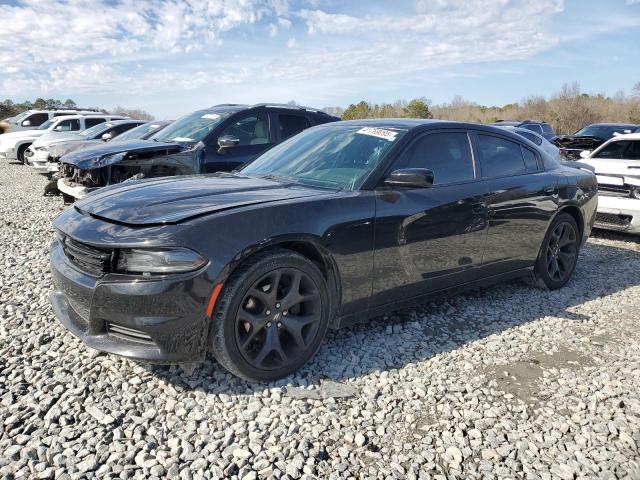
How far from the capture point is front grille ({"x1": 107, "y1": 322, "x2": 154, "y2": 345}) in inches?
112

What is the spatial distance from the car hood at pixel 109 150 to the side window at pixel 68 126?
35.8 feet

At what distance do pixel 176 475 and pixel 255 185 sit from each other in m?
1.93

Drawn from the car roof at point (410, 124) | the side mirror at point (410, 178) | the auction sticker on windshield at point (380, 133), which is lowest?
the side mirror at point (410, 178)

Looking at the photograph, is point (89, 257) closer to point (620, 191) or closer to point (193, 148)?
point (193, 148)

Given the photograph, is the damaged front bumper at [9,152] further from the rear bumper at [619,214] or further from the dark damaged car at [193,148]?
the rear bumper at [619,214]

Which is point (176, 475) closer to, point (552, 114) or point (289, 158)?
point (289, 158)

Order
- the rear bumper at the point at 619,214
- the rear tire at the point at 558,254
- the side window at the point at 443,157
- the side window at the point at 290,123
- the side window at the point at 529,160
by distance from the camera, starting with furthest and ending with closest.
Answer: the side window at the point at 290,123 < the rear bumper at the point at 619,214 < the rear tire at the point at 558,254 < the side window at the point at 529,160 < the side window at the point at 443,157

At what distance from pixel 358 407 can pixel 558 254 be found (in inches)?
126

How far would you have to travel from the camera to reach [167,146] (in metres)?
6.98

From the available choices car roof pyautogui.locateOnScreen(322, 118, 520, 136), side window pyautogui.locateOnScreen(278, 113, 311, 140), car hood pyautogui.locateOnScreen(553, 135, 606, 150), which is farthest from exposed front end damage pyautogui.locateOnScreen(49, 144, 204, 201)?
car hood pyautogui.locateOnScreen(553, 135, 606, 150)

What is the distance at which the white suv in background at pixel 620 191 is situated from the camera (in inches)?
276

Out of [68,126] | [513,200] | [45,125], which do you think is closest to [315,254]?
[513,200]

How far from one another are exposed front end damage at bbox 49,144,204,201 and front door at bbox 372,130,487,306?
3787 millimetres

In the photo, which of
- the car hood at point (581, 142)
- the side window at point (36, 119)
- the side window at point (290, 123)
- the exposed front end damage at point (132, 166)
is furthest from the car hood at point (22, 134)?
the car hood at point (581, 142)
